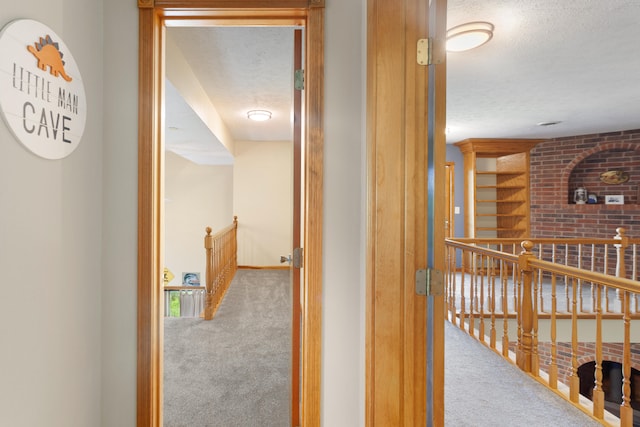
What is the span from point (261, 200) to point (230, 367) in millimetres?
4480

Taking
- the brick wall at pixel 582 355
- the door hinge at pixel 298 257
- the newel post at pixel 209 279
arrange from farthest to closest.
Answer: the brick wall at pixel 582 355 < the newel post at pixel 209 279 < the door hinge at pixel 298 257

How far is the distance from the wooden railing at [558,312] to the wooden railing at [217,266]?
271 centimetres

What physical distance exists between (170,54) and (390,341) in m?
2.46

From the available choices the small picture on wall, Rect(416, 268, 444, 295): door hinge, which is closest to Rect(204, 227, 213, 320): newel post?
Rect(416, 268, 444, 295): door hinge

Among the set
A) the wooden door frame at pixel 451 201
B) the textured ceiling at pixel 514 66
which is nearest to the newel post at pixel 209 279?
the textured ceiling at pixel 514 66

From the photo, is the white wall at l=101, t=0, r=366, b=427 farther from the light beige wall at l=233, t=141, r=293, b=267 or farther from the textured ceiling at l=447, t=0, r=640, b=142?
the light beige wall at l=233, t=141, r=293, b=267

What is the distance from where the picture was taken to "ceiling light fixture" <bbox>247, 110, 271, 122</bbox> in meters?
4.48

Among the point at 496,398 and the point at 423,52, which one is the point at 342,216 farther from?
the point at 496,398

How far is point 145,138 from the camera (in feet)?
4.60

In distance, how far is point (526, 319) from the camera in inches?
115

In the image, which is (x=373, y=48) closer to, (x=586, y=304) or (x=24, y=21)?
(x=24, y=21)

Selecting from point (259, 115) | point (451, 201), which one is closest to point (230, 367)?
point (259, 115)

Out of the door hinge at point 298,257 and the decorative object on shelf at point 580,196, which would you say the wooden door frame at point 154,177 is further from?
the decorative object on shelf at point 580,196

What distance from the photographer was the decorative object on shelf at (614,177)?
17.6 feet
